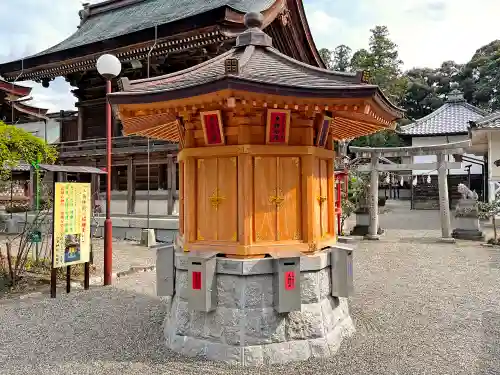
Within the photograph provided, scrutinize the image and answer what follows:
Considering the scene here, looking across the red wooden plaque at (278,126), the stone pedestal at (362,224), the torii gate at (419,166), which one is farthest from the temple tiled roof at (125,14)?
the red wooden plaque at (278,126)

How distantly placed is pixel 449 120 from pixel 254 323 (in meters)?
32.3

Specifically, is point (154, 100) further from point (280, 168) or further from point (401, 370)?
point (401, 370)

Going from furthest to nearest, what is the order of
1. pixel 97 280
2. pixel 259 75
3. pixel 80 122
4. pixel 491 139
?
pixel 491 139 → pixel 80 122 → pixel 97 280 → pixel 259 75

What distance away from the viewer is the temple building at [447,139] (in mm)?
29812

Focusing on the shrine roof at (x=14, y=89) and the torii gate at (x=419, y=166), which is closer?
the torii gate at (x=419, y=166)

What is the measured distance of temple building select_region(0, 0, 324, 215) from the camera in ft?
Answer: 43.0

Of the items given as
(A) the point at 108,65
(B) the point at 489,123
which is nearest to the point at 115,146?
(A) the point at 108,65

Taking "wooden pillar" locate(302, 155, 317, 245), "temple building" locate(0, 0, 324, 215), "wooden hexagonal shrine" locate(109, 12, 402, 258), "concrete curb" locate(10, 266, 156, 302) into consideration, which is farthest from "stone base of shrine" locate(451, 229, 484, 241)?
"wooden pillar" locate(302, 155, 317, 245)

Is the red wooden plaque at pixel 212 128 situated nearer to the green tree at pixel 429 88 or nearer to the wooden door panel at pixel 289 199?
the wooden door panel at pixel 289 199

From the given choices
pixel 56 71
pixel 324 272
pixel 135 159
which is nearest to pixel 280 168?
pixel 324 272

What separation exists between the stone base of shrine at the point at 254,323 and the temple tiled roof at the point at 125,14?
12559 mm

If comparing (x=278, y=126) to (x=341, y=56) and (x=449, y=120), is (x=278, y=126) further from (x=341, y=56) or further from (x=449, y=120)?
(x=341, y=56)

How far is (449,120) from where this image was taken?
32.3m

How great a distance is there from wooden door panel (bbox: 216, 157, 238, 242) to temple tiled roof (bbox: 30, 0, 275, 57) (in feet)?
38.2
